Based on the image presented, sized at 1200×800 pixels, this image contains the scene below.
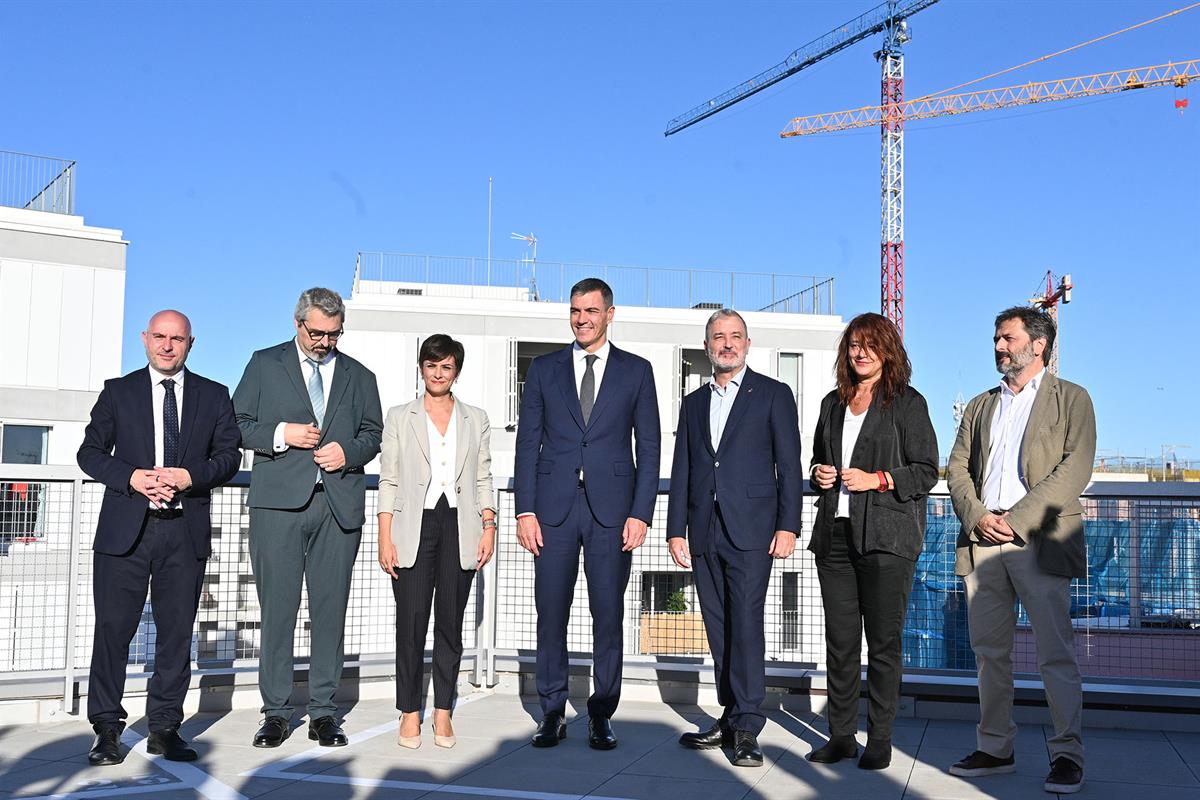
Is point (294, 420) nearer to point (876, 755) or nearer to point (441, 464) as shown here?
point (441, 464)

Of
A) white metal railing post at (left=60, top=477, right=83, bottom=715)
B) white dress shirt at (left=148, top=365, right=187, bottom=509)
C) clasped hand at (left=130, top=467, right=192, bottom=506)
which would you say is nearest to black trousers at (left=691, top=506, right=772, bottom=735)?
clasped hand at (left=130, top=467, right=192, bottom=506)

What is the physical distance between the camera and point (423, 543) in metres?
4.85

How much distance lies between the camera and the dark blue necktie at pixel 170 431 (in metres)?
4.70

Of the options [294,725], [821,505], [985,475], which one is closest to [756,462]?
[821,505]

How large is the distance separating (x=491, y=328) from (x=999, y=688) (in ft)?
94.4

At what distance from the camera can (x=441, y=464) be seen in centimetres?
489

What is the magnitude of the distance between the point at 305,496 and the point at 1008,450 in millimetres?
2918

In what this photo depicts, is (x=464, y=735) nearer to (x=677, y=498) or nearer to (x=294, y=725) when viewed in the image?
(x=294, y=725)

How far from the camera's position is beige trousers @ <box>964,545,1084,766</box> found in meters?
4.36

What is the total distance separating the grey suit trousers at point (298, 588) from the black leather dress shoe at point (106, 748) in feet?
1.96

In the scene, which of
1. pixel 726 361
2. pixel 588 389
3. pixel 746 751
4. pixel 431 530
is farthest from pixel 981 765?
pixel 431 530

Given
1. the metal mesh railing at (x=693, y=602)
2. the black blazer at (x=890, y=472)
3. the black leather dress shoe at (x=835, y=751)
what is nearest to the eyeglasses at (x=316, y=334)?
the metal mesh railing at (x=693, y=602)

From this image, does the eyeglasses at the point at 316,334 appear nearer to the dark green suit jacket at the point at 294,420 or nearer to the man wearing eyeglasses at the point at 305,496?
the man wearing eyeglasses at the point at 305,496

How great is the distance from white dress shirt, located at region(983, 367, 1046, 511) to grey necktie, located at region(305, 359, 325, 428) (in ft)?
9.27
